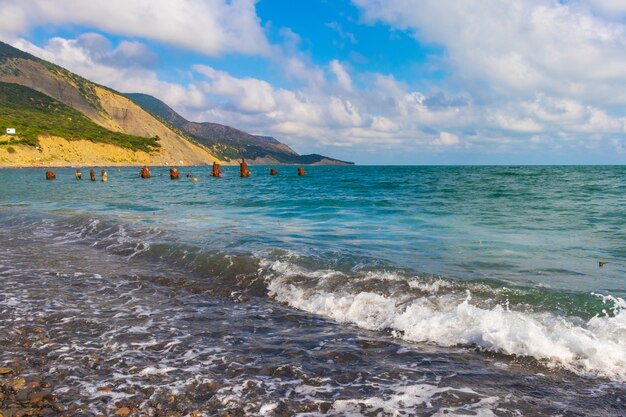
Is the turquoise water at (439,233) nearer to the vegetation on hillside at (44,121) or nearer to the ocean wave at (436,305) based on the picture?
the ocean wave at (436,305)

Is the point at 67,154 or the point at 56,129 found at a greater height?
the point at 56,129

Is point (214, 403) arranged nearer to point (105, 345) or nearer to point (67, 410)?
point (67, 410)

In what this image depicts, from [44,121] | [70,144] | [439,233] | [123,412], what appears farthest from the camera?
[44,121]

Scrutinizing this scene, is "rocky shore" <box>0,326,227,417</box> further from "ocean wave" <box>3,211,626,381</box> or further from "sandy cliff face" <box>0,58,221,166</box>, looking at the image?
"sandy cliff face" <box>0,58,221,166</box>

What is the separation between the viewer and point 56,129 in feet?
436

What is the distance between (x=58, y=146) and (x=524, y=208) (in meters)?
131

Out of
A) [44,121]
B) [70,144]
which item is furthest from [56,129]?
[44,121]

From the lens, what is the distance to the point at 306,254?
12359 mm

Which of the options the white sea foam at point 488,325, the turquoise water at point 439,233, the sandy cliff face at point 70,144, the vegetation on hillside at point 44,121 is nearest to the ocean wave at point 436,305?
the white sea foam at point 488,325

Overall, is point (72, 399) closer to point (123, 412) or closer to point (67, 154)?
point (123, 412)

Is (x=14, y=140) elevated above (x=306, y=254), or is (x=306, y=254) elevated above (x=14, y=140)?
(x=14, y=140)

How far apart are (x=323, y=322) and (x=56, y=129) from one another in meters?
151

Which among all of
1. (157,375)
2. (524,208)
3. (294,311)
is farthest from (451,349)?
(524,208)

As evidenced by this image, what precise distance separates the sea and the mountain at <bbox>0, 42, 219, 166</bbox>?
11660 centimetres
